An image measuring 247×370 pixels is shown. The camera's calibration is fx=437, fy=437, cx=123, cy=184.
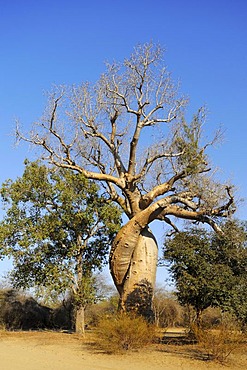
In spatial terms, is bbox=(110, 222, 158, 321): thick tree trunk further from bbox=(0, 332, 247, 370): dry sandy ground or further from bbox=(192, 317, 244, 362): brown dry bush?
bbox=(192, 317, 244, 362): brown dry bush

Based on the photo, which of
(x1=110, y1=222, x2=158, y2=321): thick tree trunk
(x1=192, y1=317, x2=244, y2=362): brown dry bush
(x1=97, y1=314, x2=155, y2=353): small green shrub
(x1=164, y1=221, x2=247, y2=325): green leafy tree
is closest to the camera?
(x1=192, y1=317, x2=244, y2=362): brown dry bush

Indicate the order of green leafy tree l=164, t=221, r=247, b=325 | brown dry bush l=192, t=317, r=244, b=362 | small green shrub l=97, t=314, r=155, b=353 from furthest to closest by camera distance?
green leafy tree l=164, t=221, r=247, b=325 < small green shrub l=97, t=314, r=155, b=353 < brown dry bush l=192, t=317, r=244, b=362

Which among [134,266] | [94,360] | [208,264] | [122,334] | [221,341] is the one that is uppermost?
[134,266]

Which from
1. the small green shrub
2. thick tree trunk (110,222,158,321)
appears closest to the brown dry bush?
the small green shrub

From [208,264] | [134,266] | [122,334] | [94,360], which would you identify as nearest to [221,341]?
[122,334]

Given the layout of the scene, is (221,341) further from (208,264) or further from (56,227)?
(56,227)

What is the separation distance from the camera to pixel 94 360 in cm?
890

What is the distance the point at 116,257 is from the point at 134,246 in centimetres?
A: 67

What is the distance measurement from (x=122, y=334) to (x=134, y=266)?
14.0ft

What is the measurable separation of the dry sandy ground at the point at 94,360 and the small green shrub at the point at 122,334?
0.80 ft

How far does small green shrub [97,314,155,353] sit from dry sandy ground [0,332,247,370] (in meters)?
0.24

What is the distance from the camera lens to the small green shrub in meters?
9.34

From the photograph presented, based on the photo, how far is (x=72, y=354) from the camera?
9820 mm

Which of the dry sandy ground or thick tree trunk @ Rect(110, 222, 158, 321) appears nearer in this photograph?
the dry sandy ground
